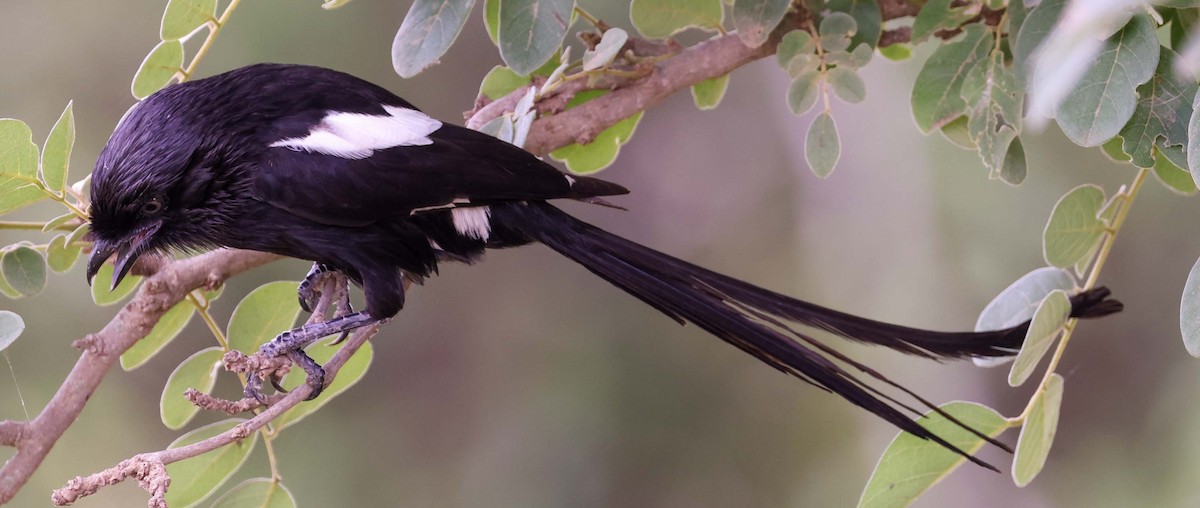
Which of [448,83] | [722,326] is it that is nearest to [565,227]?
[722,326]

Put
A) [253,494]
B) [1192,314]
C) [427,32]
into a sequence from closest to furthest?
[1192,314]
[427,32]
[253,494]

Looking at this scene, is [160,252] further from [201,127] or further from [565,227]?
[565,227]

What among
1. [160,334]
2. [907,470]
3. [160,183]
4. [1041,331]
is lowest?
[160,334]

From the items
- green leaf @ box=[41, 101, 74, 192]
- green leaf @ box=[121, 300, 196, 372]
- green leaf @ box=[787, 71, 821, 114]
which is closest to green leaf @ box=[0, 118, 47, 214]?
green leaf @ box=[41, 101, 74, 192]

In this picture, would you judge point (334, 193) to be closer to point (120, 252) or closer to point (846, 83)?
point (120, 252)

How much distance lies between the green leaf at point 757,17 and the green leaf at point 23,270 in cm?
98

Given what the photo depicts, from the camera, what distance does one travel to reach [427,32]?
132 centimetres

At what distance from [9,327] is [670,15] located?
956mm

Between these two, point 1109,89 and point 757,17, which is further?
point 757,17

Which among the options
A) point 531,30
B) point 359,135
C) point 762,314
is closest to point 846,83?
A: point 762,314

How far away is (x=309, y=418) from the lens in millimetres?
3760

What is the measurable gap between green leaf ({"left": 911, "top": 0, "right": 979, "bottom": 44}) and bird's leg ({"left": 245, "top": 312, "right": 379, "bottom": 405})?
86 centimetres

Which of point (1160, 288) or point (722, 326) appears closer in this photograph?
point (722, 326)

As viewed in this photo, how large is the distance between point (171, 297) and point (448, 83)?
7.92 feet
